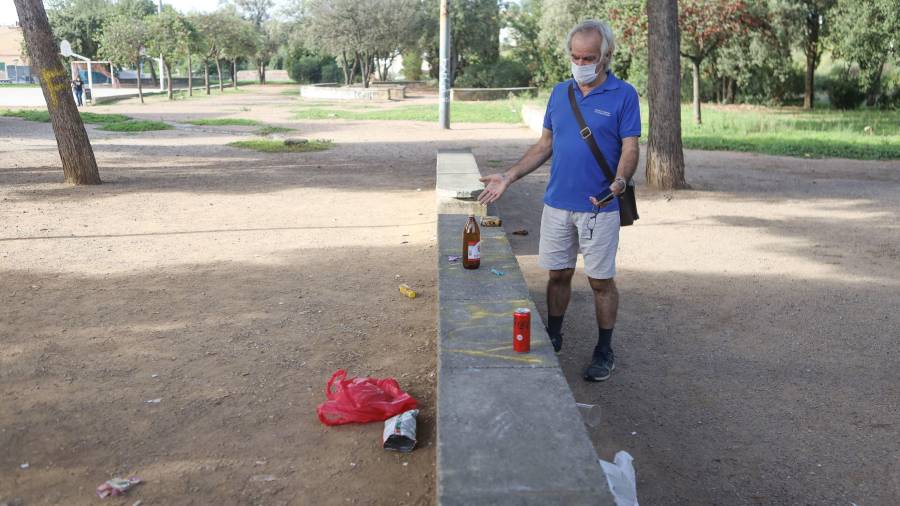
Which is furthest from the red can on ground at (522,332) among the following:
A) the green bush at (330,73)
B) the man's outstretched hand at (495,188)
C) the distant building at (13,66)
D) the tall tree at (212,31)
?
the distant building at (13,66)

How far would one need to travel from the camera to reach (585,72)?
4.09 m

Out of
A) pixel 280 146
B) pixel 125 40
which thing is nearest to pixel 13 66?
pixel 125 40

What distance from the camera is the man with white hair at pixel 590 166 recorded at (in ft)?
13.4

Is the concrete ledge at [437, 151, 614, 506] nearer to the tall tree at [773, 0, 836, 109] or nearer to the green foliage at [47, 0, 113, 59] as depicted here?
the tall tree at [773, 0, 836, 109]

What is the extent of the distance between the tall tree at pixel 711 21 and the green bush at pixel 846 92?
1367 cm

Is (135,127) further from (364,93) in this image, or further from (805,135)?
(364,93)

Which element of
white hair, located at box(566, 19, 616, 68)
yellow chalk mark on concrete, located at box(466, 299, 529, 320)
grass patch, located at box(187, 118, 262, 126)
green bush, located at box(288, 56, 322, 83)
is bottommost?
yellow chalk mark on concrete, located at box(466, 299, 529, 320)

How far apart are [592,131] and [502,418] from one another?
1.89 meters

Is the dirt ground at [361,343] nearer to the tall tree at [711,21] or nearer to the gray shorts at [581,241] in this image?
the gray shorts at [581,241]

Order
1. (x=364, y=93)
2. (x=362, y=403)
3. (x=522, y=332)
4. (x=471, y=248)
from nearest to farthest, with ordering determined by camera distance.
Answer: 1. (x=522, y=332)
2. (x=362, y=403)
3. (x=471, y=248)
4. (x=364, y=93)

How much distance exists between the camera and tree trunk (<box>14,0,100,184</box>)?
1101 centimetres

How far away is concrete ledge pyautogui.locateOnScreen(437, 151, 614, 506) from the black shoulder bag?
74 cm

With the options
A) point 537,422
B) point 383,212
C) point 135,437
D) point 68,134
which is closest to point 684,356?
point 537,422

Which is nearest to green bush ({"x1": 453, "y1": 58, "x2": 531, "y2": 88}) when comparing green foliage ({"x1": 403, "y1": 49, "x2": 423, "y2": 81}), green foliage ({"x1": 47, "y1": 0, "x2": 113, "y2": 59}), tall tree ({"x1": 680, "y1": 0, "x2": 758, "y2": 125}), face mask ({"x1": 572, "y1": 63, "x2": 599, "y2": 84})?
green foliage ({"x1": 403, "y1": 49, "x2": 423, "y2": 81})
